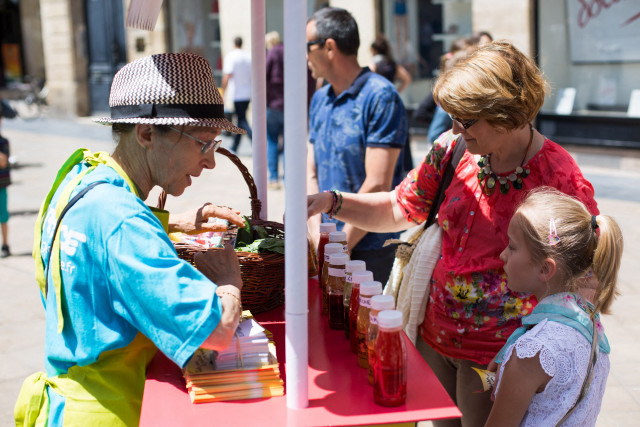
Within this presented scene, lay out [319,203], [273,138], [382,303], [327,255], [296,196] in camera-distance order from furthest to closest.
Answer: [273,138] < [319,203] < [327,255] < [382,303] < [296,196]

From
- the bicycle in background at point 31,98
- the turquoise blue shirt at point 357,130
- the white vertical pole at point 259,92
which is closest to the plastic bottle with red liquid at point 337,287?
the white vertical pole at point 259,92

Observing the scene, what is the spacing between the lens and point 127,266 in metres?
1.65

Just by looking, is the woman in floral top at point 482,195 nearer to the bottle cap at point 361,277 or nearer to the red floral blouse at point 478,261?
the red floral blouse at point 478,261

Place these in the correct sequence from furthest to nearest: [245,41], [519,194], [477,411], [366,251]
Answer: [245,41] < [366,251] < [477,411] < [519,194]

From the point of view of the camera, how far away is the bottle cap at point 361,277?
76.9 inches

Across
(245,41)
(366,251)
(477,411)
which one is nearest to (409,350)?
(477,411)

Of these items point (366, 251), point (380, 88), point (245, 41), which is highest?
point (245, 41)

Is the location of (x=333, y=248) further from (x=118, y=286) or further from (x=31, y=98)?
(x=31, y=98)

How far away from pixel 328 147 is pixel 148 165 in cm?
190

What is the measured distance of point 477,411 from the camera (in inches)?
96.7

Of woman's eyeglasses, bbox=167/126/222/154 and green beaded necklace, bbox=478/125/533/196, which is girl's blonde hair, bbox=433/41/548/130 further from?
woman's eyeglasses, bbox=167/126/222/154

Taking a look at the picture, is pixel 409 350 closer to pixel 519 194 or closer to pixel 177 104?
pixel 519 194

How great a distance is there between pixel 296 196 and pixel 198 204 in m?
7.15

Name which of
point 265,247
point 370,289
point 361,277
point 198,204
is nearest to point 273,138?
point 198,204
